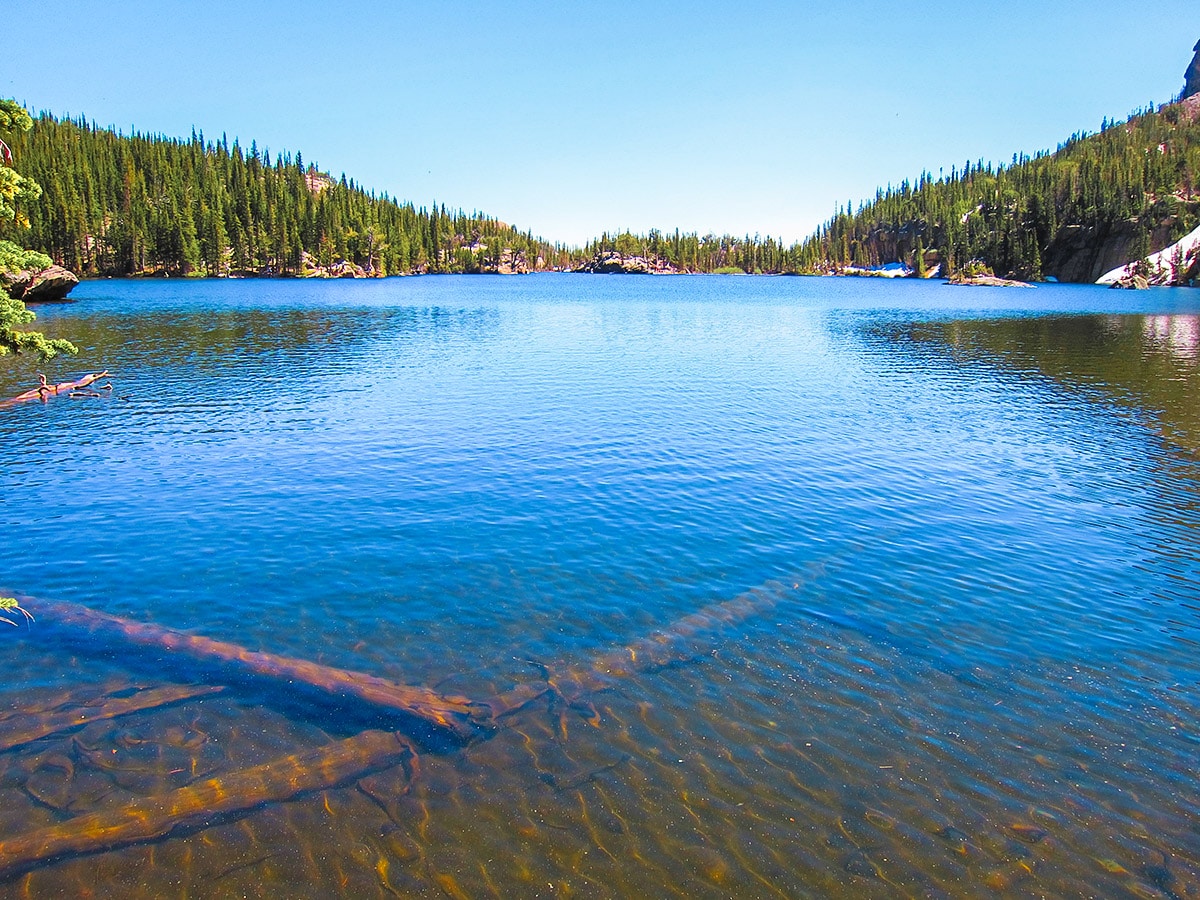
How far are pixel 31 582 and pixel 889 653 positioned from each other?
1895cm

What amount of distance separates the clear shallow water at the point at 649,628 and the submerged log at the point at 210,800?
0.27 meters

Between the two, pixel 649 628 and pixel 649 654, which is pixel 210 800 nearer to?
pixel 649 654

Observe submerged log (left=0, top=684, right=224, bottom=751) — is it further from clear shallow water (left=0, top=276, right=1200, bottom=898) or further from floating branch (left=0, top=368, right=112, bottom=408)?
floating branch (left=0, top=368, right=112, bottom=408)

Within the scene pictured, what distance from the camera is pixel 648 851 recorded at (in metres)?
9.15

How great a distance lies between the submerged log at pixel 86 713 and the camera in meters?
11.2

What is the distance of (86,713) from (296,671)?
10.4 ft

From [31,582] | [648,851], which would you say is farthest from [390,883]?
[31,582]

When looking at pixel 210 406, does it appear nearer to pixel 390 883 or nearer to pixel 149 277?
pixel 390 883

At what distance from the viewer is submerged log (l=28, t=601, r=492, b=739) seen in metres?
11.9

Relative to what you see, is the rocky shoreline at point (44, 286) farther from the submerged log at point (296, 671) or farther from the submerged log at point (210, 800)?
the submerged log at point (210, 800)

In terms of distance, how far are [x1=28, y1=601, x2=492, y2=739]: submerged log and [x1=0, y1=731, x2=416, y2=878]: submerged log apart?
2.80 feet

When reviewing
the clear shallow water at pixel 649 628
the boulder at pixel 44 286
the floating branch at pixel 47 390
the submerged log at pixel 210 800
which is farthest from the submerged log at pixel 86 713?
the boulder at pixel 44 286

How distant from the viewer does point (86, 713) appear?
11.7m

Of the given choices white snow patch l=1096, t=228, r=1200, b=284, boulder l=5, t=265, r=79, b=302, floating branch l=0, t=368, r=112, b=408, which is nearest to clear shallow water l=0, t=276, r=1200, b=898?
floating branch l=0, t=368, r=112, b=408
